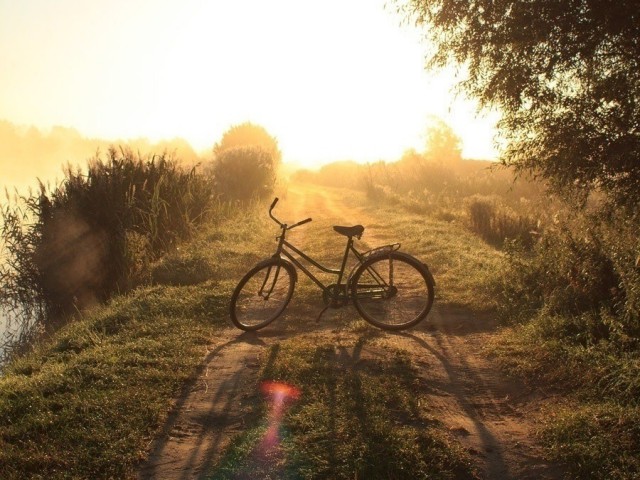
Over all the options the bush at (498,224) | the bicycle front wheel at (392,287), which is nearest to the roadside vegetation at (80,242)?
the bicycle front wheel at (392,287)

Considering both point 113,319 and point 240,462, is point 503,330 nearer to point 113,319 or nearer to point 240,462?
point 240,462

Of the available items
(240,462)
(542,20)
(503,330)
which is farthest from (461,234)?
(240,462)

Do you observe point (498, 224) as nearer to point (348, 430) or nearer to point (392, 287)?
point (392, 287)

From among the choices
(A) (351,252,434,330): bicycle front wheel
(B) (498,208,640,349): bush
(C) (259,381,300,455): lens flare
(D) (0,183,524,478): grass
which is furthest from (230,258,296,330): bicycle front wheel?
(B) (498,208,640,349): bush

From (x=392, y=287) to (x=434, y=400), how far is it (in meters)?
1.94

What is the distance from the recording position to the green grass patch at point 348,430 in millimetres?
3502

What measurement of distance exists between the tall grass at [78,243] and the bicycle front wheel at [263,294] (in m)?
3.86

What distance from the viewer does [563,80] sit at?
620 centimetres

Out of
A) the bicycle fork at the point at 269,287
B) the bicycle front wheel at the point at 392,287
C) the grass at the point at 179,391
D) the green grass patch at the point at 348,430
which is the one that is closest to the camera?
the green grass patch at the point at 348,430

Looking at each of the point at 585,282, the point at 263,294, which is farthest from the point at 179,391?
the point at 585,282

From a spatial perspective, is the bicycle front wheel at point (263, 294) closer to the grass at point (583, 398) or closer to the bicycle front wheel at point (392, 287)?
the bicycle front wheel at point (392, 287)

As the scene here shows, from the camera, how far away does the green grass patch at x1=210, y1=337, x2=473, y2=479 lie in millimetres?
3502

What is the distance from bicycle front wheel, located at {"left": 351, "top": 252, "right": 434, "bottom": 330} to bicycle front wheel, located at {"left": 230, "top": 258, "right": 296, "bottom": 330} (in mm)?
941

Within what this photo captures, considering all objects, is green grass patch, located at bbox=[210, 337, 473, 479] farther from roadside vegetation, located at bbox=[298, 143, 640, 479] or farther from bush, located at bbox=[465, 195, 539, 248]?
bush, located at bbox=[465, 195, 539, 248]
